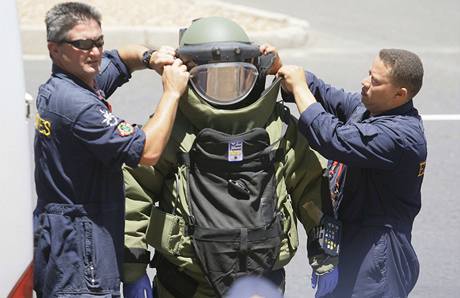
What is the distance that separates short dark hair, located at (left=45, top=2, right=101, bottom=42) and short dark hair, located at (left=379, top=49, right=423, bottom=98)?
1.29 m

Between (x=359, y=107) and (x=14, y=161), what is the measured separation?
5.94 feet

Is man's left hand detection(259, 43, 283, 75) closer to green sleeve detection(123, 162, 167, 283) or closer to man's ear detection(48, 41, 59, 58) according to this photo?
green sleeve detection(123, 162, 167, 283)

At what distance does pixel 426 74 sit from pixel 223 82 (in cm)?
689

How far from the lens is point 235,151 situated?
12.3 feet

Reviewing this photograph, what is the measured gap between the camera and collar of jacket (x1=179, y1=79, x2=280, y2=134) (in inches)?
147

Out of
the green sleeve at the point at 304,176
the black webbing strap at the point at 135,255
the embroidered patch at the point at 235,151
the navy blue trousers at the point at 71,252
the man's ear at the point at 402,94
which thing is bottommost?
the black webbing strap at the point at 135,255

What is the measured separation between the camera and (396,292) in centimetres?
405

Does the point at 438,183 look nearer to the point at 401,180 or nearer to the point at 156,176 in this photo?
the point at 401,180

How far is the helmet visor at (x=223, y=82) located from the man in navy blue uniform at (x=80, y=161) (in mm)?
112

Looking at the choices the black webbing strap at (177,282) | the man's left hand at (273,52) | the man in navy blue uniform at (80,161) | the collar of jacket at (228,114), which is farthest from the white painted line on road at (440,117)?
the man in navy blue uniform at (80,161)

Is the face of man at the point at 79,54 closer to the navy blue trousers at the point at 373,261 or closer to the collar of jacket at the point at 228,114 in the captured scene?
the collar of jacket at the point at 228,114

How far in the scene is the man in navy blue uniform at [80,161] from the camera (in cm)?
352

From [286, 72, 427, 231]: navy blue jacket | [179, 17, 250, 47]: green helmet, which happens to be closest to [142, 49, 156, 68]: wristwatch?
[179, 17, 250, 47]: green helmet

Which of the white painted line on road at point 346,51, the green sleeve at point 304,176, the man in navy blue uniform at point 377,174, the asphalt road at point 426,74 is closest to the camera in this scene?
the man in navy blue uniform at point 377,174
